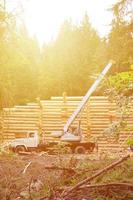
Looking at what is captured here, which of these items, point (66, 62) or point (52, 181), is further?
point (66, 62)

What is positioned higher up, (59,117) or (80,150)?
(59,117)

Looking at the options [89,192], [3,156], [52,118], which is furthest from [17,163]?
[52,118]

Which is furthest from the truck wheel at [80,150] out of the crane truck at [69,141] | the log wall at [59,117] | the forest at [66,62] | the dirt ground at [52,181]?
the dirt ground at [52,181]

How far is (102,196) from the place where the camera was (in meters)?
6.59

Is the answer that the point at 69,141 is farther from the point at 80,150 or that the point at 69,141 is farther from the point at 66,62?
the point at 66,62

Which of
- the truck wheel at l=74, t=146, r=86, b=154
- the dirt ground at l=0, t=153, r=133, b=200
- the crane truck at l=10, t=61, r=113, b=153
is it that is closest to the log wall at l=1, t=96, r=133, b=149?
the crane truck at l=10, t=61, r=113, b=153

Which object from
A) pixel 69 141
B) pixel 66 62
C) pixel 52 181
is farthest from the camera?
pixel 66 62

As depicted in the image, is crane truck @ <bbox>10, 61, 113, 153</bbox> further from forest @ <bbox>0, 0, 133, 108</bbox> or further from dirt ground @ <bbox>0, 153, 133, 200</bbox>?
dirt ground @ <bbox>0, 153, 133, 200</bbox>

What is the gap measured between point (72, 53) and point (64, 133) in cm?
2257

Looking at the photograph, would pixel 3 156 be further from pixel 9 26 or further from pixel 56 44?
pixel 56 44

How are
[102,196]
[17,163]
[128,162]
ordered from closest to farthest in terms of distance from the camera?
Result: [102,196], [128,162], [17,163]

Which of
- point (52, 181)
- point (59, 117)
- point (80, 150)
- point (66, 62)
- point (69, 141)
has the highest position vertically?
point (66, 62)

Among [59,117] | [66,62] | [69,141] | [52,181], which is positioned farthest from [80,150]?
[66,62]

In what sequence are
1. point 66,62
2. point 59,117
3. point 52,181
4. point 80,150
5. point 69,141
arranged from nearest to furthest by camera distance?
point 52,181
point 69,141
point 80,150
point 59,117
point 66,62
